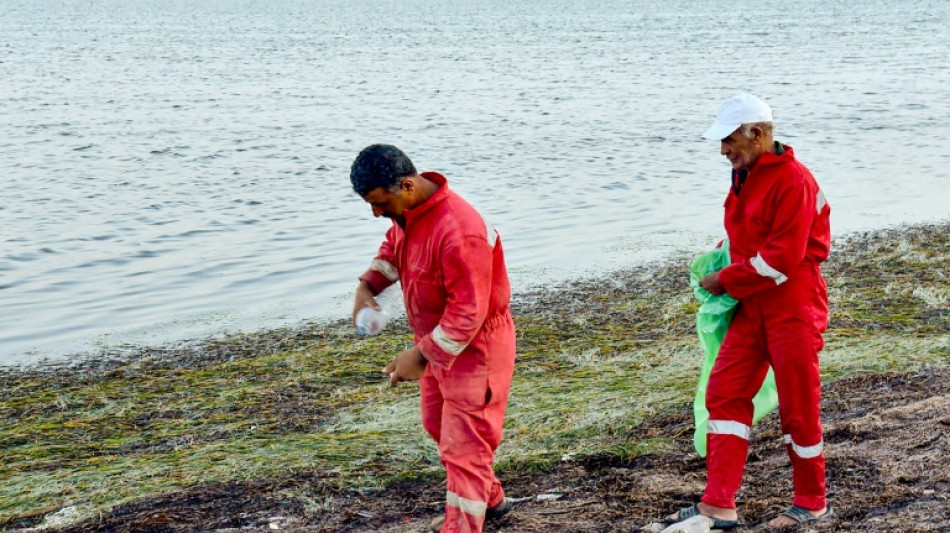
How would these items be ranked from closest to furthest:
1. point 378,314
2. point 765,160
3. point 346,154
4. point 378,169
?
point 378,169 → point 765,160 → point 378,314 → point 346,154

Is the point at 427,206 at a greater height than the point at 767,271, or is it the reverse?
the point at 427,206

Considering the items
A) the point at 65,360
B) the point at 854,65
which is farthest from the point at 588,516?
the point at 854,65

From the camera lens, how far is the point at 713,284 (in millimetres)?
4559

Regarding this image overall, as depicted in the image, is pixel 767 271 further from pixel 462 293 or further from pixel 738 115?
pixel 462 293

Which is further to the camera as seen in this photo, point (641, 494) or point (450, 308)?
point (641, 494)

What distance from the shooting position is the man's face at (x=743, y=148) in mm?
4418

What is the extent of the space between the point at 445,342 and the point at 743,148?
1.45 meters

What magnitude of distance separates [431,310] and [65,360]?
6.46m

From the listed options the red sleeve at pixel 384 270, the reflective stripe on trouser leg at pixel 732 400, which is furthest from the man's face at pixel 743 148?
the red sleeve at pixel 384 270

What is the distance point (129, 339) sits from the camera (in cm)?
1042

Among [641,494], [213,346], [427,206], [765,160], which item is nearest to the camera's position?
[427,206]

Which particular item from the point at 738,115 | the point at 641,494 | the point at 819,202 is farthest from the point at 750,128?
the point at 641,494

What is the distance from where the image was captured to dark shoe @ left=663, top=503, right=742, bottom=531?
4609 millimetres

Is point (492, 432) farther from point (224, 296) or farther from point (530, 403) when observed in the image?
point (224, 296)
